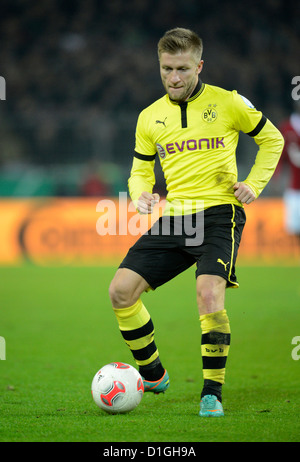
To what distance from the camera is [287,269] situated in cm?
1321

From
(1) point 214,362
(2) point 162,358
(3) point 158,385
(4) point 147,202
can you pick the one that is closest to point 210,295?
(1) point 214,362

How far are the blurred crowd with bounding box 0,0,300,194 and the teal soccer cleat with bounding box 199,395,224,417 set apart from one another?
50.2ft

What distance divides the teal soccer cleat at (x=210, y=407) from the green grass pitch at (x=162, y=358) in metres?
0.07

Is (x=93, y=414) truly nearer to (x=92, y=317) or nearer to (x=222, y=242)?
(x=222, y=242)

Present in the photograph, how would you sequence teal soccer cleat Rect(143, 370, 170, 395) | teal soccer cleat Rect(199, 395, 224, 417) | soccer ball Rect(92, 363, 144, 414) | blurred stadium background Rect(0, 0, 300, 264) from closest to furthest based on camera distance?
1. teal soccer cleat Rect(199, 395, 224, 417)
2. soccer ball Rect(92, 363, 144, 414)
3. teal soccer cleat Rect(143, 370, 170, 395)
4. blurred stadium background Rect(0, 0, 300, 264)

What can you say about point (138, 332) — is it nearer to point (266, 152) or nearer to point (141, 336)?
point (141, 336)

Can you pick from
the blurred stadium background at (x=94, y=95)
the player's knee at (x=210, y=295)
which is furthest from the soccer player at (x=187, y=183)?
the blurred stadium background at (x=94, y=95)

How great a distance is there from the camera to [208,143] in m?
4.53

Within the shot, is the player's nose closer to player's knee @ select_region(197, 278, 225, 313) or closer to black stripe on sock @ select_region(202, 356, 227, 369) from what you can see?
player's knee @ select_region(197, 278, 225, 313)

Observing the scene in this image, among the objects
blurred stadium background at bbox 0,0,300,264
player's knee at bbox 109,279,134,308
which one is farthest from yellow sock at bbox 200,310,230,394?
blurred stadium background at bbox 0,0,300,264

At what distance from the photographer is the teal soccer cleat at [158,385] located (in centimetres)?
468

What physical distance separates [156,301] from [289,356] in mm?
3761

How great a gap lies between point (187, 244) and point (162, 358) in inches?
76.1

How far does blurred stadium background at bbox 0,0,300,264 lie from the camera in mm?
14211
